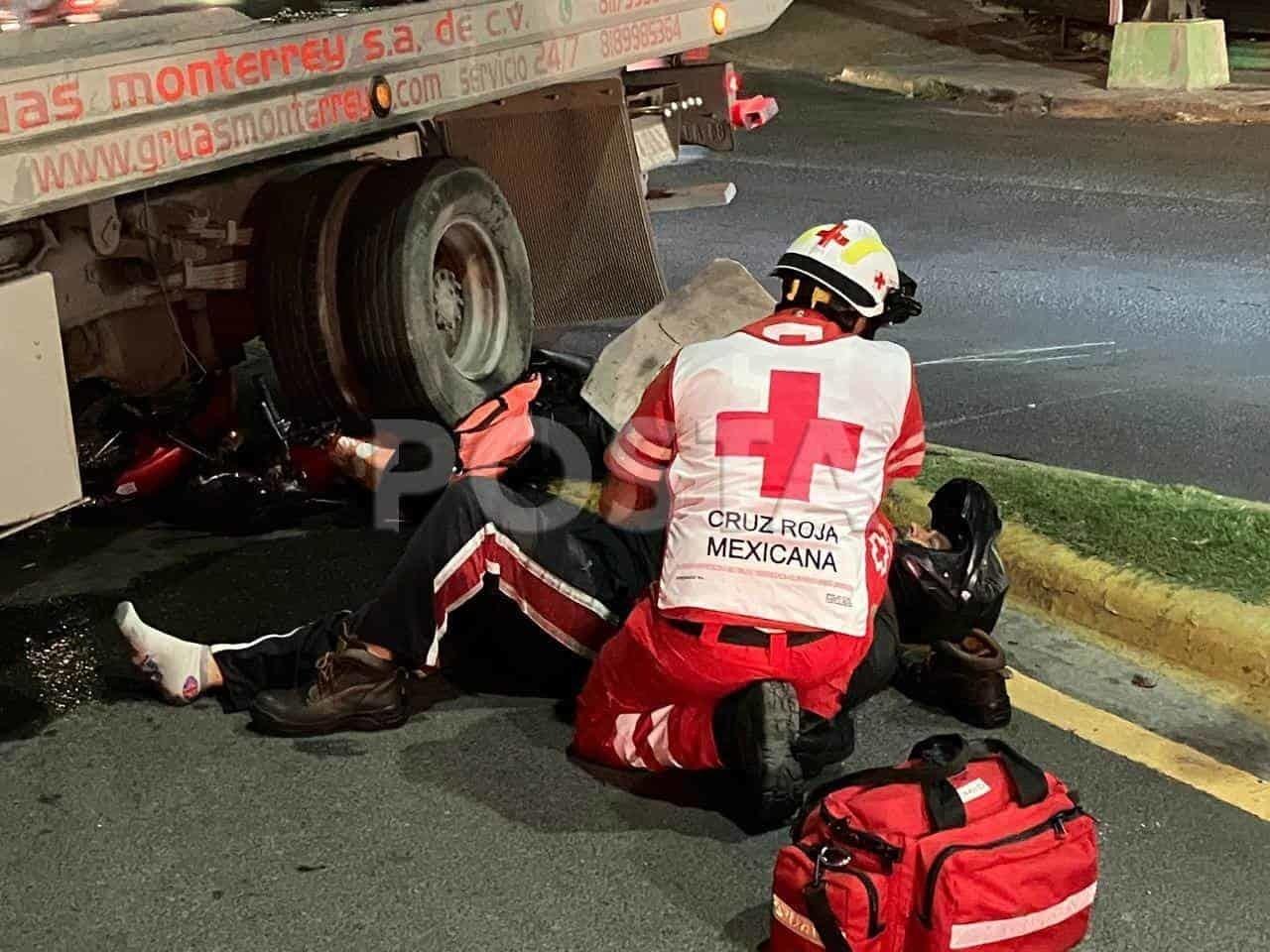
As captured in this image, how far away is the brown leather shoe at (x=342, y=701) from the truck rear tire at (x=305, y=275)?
1.70 metres

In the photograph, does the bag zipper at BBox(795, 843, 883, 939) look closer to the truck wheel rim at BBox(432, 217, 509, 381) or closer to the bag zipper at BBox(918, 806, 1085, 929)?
the bag zipper at BBox(918, 806, 1085, 929)

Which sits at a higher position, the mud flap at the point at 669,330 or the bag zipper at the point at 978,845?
the mud flap at the point at 669,330

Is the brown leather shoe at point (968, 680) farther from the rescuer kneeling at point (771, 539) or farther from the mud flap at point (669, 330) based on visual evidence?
the mud flap at point (669, 330)

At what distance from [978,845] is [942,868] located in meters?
0.10

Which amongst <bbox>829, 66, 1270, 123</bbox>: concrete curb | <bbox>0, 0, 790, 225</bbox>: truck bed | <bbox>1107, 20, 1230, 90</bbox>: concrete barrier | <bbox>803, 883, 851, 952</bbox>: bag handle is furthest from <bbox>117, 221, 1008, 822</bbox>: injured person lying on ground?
→ <bbox>1107, 20, 1230, 90</bbox>: concrete barrier

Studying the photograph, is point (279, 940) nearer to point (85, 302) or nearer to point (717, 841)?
point (717, 841)

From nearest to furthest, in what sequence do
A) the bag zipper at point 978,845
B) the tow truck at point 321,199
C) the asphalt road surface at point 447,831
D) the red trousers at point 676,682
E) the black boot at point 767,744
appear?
the bag zipper at point 978,845
the asphalt road surface at point 447,831
the black boot at point 767,744
the red trousers at point 676,682
the tow truck at point 321,199

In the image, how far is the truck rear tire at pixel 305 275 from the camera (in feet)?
18.7

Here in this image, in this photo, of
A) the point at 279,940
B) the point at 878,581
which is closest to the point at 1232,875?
the point at 878,581

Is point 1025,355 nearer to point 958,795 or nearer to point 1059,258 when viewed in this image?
point 1059,258

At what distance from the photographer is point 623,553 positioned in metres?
4.30

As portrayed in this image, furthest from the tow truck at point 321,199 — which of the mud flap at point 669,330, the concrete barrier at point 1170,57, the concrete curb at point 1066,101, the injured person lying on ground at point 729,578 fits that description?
the concrete barrier at point 1170,57

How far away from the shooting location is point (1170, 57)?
1479 cm

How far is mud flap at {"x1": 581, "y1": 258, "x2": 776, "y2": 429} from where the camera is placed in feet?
19.1
